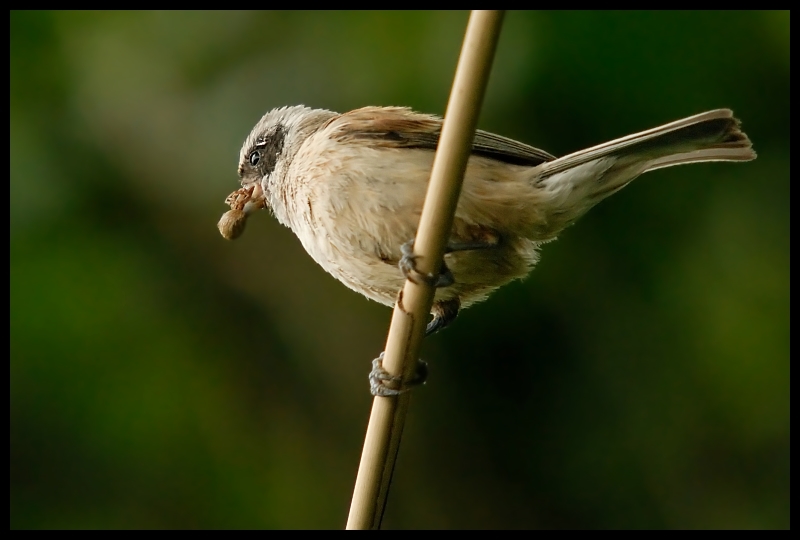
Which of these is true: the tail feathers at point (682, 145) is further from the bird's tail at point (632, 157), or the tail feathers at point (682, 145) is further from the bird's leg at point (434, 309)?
the bird's leg at point (434, 309)

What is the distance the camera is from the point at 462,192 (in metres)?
3.52

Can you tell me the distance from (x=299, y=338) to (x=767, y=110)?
3.16 metres

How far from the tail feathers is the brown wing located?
19 centimetres

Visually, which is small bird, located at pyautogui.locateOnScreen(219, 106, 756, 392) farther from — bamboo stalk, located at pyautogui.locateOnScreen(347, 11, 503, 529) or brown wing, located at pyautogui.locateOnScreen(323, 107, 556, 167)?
bamboo stalk, located at pyautogui.locateOnScreen(347, 11, 503, 529)

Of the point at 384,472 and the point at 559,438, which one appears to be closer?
the point at 384,472

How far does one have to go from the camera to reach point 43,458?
587cm

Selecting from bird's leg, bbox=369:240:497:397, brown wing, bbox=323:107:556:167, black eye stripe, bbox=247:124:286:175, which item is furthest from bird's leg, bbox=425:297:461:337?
black eye stripe, bbox=247:124:286:175

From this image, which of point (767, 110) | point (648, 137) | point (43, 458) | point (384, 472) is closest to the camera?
point (384, 472)

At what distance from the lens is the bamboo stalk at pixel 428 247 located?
6.51ft

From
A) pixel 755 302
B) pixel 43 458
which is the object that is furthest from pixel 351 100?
pixel 43 458

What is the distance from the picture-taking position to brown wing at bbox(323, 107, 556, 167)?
11.9 feet

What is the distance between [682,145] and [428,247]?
54.1 inches

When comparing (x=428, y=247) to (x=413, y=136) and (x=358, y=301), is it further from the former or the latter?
(x=358, y=301)

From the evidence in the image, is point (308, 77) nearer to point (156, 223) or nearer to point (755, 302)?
point (156, 223)
